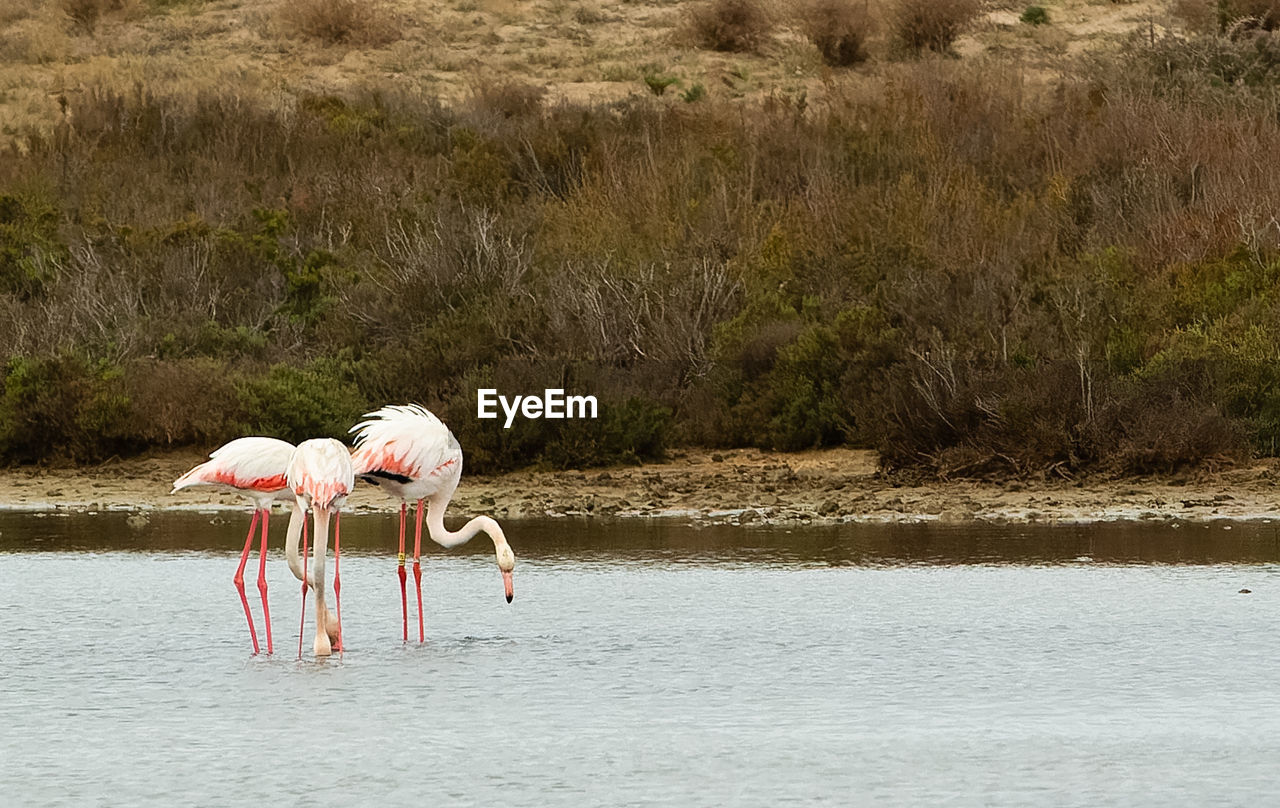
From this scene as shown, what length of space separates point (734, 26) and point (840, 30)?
3.06m

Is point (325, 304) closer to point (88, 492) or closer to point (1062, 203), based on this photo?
point (88, 492)

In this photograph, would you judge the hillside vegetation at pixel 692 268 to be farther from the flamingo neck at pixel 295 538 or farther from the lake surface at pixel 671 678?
the flamingo neck at pixel 295 538

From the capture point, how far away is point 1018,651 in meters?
9.41

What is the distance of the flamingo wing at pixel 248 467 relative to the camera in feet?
32.0

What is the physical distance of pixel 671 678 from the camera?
874 centimetres

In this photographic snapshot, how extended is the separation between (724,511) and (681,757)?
9337mm

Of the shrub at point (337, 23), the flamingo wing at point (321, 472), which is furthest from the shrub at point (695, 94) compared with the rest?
the flamingo wing at point (321, 472)

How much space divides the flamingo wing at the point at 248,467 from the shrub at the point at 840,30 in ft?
132

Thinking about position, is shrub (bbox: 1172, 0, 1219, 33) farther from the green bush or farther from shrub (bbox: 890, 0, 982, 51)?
the green bush

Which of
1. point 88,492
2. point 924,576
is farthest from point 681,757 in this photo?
point 88,492

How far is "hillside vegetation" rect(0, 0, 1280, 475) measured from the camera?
1884 cm

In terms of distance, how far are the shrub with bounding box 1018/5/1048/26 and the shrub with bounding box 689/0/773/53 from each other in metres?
6.63

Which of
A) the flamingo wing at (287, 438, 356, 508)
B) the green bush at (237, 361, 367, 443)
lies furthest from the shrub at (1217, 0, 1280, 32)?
the flamingo wing at (287, 438, 356, 508)

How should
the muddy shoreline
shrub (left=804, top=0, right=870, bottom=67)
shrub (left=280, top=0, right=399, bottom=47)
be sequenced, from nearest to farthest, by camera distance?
the muddy shoreline
shrub (left=804, top=0, right=870, bottom=67)
shrub (left=280, top=0, right=399, bottom=47)
